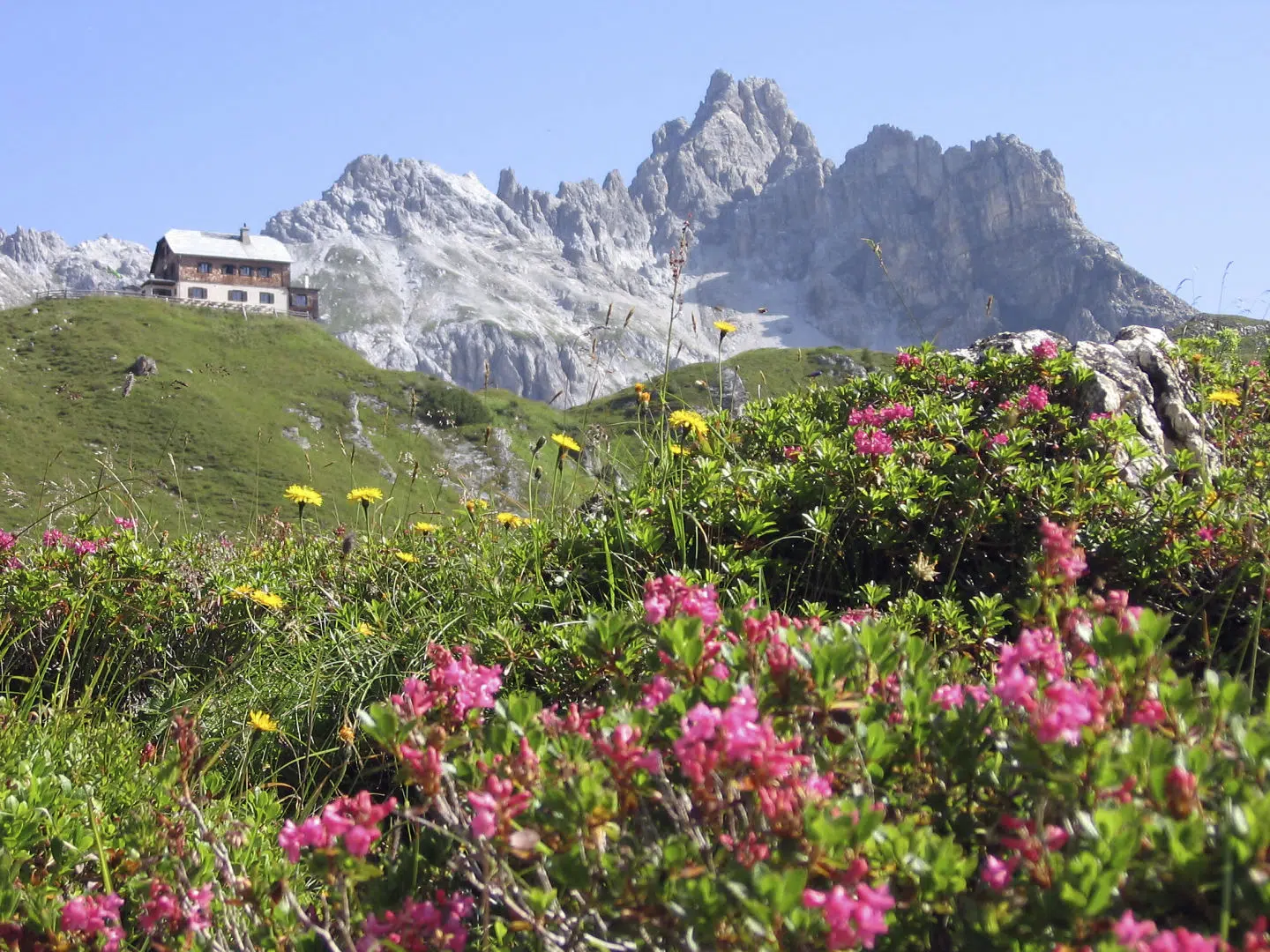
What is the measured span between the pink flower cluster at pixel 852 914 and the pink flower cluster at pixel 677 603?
723mm

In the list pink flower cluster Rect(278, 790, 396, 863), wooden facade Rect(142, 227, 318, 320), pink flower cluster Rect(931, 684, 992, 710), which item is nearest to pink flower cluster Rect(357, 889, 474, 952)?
pink flower cluster Rect(278, 790, 396, 863)

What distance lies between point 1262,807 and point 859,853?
581 mm

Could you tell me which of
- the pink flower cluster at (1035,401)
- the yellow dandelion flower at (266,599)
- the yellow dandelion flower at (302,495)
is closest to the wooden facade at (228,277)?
the yellow dandelion flower at (302,495)

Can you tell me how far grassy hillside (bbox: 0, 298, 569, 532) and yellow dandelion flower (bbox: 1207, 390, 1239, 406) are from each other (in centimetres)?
4266

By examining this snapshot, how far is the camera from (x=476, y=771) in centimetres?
173

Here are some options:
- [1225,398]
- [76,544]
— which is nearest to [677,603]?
[76,544]

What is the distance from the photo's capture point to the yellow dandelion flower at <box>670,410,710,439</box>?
209 inches

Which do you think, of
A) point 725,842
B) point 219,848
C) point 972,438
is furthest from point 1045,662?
point 972,438

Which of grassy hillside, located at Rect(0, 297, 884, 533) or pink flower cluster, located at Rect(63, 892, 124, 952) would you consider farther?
grassy hillside, located at Rect(0, 297, 884, 533)

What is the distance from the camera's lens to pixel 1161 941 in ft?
3.63

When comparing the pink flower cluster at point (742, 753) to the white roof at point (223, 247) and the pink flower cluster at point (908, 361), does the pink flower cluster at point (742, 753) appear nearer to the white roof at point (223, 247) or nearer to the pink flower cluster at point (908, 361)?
the pink flower cluster at point (908, 361)

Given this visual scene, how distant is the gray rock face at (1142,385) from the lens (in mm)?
5453

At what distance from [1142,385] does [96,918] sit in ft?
20.6

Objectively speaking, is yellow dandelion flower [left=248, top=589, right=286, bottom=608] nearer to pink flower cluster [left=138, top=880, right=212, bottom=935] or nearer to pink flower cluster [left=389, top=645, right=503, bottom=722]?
pink flower cluster [left=138, top=880, right=212, bottom=935]
